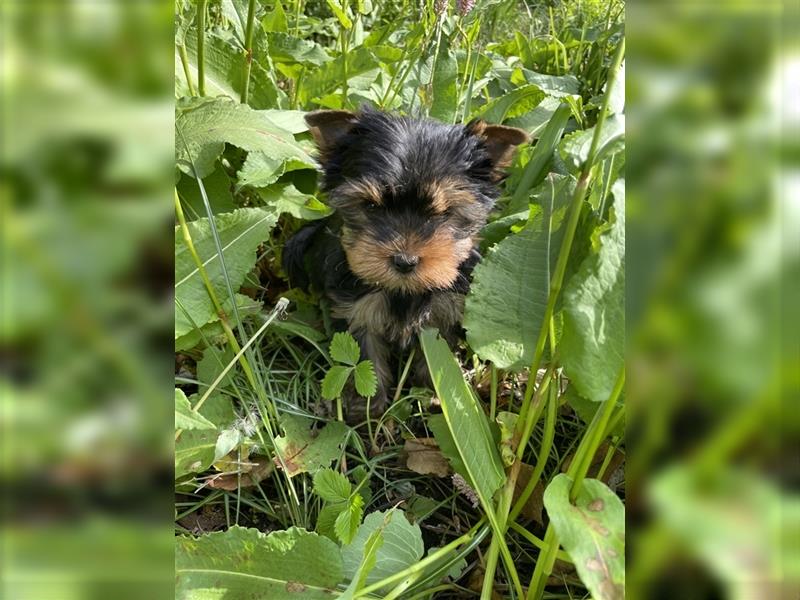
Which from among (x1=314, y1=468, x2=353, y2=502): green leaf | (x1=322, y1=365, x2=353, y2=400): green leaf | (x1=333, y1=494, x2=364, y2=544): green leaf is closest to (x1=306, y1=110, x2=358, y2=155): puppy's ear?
(x1=322, y1=365, x2=353, y2=400): green leaf

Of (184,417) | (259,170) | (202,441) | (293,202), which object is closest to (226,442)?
(202,441)

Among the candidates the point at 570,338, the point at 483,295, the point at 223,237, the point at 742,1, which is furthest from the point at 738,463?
the point at 223,237

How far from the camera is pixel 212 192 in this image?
2.36m

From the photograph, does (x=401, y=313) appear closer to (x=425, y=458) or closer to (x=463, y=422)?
(x=425, y=458)

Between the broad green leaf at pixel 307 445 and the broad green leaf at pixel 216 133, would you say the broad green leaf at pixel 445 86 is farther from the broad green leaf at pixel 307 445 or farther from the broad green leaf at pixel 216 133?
the broad green leaf at pixel 307 445

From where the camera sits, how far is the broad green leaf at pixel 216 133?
195 cm

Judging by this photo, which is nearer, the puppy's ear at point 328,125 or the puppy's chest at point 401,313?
the puppy's ear at point 328,125

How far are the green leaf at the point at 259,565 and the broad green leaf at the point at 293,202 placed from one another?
4.44ft

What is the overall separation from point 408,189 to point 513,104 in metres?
0.92

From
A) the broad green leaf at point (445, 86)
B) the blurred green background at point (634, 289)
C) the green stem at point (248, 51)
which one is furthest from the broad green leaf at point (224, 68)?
the blurred green background at point (634, 289)

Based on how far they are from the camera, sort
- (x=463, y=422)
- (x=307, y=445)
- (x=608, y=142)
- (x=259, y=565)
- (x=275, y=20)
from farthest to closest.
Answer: (x=275, y=20) → (x=307, y=445) → (x=463, y=422) → (x=259, y=565) → (x=608, y=142)

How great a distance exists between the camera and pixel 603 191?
135 cm

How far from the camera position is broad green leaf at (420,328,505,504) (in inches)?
60.0

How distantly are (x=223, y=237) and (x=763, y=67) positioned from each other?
5.40 feet
